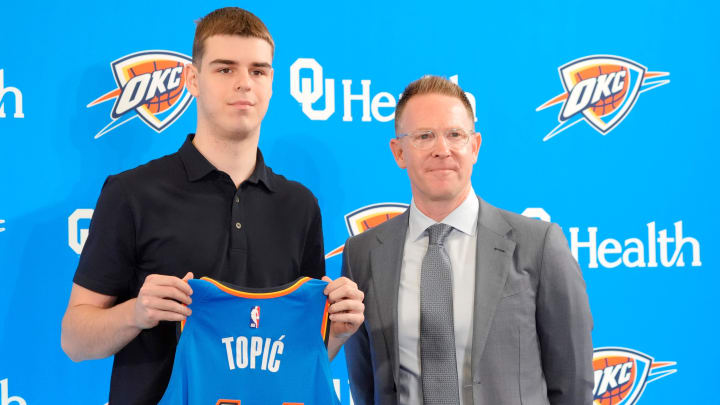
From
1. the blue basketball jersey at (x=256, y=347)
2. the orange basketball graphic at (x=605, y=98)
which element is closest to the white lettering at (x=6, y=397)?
the blue basketball jersey at (x=256, y=347)

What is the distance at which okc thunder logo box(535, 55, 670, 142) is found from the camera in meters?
2.55

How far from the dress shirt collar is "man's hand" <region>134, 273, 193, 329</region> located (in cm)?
66

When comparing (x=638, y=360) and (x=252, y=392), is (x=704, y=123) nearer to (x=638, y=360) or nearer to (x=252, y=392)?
(x=638, y=360)

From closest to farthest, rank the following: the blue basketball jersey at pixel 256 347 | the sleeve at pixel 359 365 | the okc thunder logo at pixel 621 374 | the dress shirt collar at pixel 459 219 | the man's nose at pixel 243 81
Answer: the blue basketball jersey at pixel 256 347 → the man's nose at pixel 243 81 → the dress shirt collar at pixel 459 219 → the sleeve at pixel 359 365 → the okc thunder logo at pixel 621 374

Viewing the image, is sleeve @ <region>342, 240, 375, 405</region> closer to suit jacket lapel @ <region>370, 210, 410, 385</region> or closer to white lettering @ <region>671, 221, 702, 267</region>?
suit jacket lapel @ <region>370, 210, 410, 385</region>

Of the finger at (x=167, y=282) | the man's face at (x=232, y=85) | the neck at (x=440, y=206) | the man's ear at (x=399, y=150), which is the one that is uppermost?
the man's face at (x=232, y=85)

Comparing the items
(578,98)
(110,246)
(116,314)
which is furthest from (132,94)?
(578,98)

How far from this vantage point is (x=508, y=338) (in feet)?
5.18

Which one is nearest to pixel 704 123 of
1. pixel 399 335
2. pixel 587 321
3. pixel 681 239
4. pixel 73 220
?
pixel 681 239

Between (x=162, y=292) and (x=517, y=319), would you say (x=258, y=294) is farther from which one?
(x=517, y=319)

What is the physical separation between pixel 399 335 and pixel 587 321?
51 cm

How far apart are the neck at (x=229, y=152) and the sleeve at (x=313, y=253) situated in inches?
10.3

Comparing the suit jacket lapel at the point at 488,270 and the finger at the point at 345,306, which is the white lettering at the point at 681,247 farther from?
the finger at the point at 345,306

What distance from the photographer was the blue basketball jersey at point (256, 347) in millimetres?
1475
